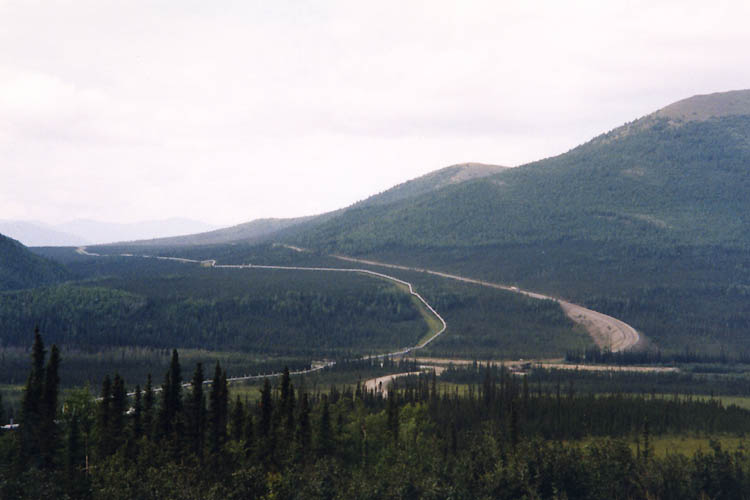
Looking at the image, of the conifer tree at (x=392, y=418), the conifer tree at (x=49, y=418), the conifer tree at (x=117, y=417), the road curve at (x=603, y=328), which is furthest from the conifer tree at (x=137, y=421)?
the road curve at (x=603, y=328)

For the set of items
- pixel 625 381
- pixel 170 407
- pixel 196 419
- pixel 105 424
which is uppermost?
pixel 170 407

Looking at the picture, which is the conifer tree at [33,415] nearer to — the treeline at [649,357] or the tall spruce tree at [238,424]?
the tall spruce tree at [238,424]

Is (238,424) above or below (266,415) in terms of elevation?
below

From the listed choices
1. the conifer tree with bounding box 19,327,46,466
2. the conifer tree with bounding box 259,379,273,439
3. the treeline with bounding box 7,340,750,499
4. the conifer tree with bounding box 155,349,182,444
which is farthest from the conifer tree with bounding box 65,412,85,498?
the conifer tree with bounding box 259,379,273,439

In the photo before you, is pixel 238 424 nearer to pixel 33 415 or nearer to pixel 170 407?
pixel 170 407

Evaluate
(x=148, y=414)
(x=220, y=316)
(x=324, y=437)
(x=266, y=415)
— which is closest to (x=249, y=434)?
(x=266, y=415)

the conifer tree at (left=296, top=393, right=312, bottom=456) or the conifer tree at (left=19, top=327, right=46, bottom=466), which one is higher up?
the conifer tree at (left=19, top=327, right=46, bottom=466)

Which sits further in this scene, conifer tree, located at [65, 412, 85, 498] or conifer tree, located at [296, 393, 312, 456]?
conifer tree, located at [296, 393, 312, 456]

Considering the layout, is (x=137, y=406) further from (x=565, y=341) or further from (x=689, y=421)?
(x=565, y=341)

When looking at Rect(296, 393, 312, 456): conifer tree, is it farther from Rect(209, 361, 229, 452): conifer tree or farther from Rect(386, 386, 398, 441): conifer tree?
Rect(386, 386, 398, 441): conifer tree
